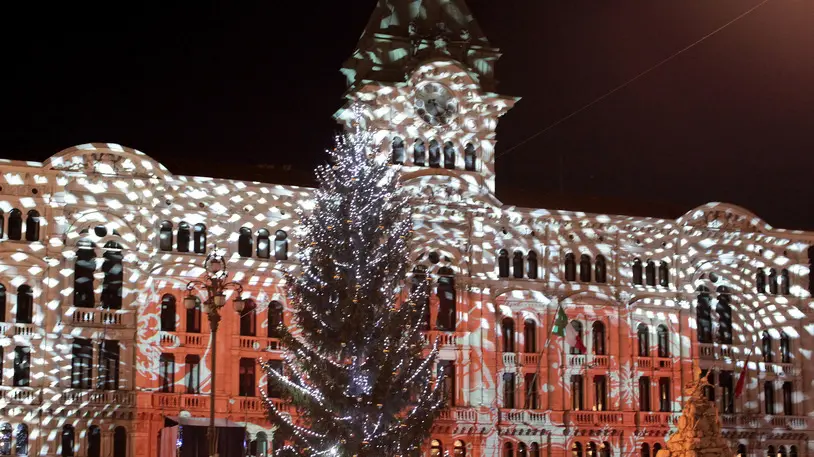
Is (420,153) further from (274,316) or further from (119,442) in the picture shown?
(119,442)

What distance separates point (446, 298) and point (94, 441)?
1407cm

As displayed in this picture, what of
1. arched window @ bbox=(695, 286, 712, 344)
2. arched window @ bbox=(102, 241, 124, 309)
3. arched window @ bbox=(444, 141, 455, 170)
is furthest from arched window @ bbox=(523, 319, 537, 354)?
arched window @ bbox=(102, 241, 124, 309)

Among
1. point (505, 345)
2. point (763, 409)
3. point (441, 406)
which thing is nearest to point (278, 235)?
point (505, 345)

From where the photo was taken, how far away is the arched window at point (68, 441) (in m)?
51.2

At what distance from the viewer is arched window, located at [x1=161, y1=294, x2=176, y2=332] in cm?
5362

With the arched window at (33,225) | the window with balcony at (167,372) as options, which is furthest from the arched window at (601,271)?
the arched window at (33,225)

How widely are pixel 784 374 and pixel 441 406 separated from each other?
971 inches

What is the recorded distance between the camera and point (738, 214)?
2425 inches

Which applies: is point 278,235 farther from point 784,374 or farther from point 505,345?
point 784,374

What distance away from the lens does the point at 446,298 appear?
189 ft

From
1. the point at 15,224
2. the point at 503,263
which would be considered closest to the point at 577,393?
the point at 503,263

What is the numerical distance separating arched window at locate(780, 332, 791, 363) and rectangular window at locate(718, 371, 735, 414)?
259 centimetres

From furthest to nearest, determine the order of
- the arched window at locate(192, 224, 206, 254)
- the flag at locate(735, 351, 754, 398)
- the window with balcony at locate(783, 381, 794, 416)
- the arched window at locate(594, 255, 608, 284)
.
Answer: the window with balcony at locate(783, 381, 794, 416) < the arched window at locate(594, 255, 608, 284) < the flag at locate(735, 351, 754, 398) < the arched window at locate(192, 224, 206, 254)

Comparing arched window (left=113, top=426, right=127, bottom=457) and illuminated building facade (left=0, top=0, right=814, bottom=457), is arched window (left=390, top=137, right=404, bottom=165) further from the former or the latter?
arched window (left=113, top=426, right=127, bottom=457)
